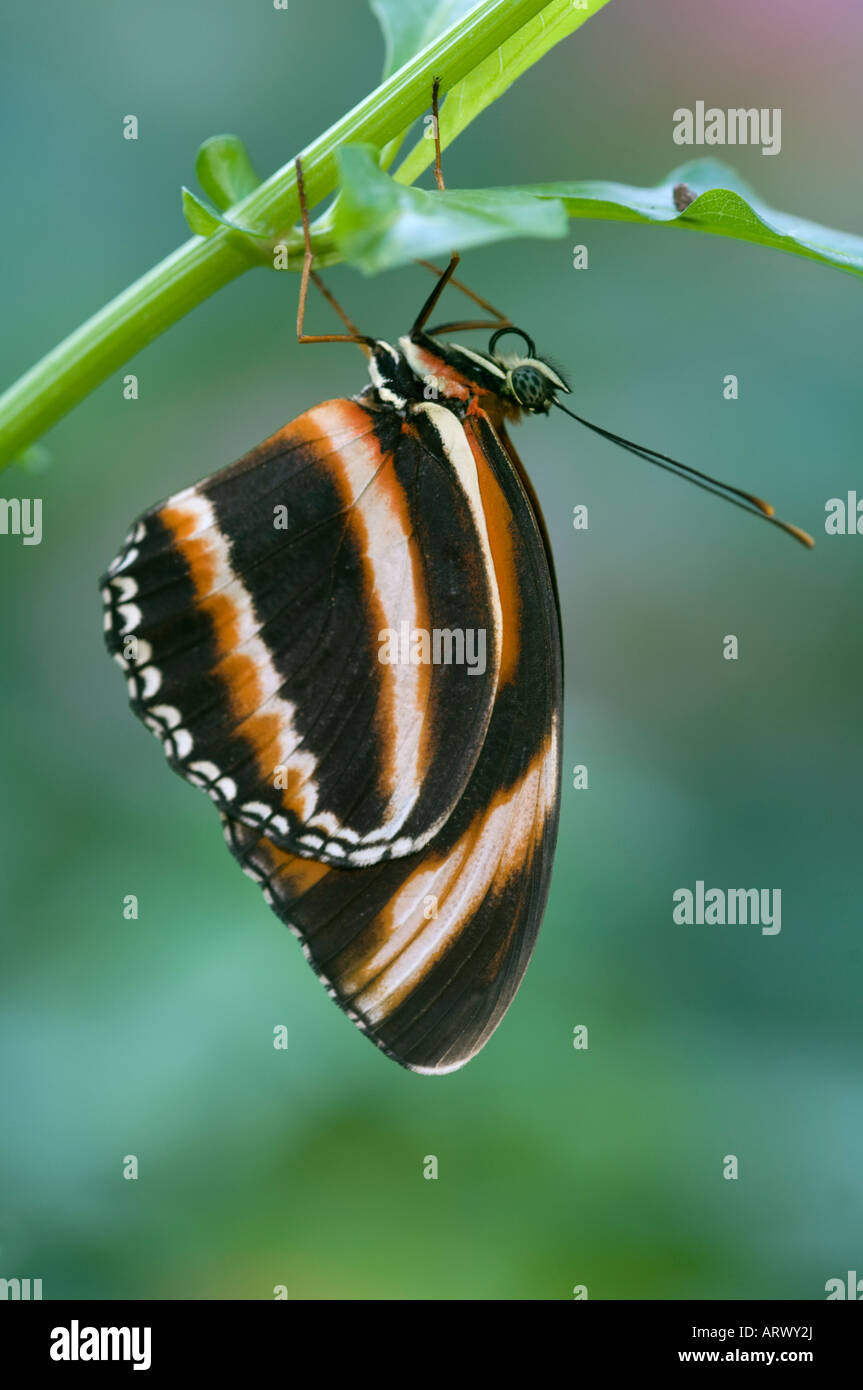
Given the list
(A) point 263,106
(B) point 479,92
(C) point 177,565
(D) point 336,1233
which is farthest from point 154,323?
(A) point 263,106

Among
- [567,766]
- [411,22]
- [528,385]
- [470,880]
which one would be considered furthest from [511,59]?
[567,766]

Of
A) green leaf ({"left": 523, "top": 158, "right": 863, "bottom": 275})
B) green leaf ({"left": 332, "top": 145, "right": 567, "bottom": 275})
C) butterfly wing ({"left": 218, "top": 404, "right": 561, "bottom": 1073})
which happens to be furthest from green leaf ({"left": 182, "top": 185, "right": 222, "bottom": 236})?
butterfly wing ({"left": 218, "top": 404, "right": 561, "bottom": 1073})

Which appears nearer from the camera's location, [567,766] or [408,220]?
[408,220]

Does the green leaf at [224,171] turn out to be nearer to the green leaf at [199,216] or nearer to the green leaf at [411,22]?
the green leaf at [199,216]

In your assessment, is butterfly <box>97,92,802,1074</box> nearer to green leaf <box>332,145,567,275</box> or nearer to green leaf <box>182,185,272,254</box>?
green leaf <box>182,185,272,254</box>

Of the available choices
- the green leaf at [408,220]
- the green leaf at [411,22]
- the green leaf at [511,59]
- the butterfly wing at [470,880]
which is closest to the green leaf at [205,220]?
the green leaf at [408,220]

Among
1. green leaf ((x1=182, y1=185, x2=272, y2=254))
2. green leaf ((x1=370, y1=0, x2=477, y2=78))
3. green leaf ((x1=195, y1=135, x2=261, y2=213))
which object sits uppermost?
green leaf ((x1=370, y1=0, x2=477, y2=78))

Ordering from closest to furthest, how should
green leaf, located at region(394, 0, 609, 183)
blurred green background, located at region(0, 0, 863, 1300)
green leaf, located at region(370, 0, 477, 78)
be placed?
green leaf, located at region(394, 0, 609, 183), green leaf, located at region(370, 0, 477, 78), blurred green background, located at region(0, 0, 863, 1300)

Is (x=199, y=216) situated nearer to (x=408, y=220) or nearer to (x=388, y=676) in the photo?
(x=408, y=220)
